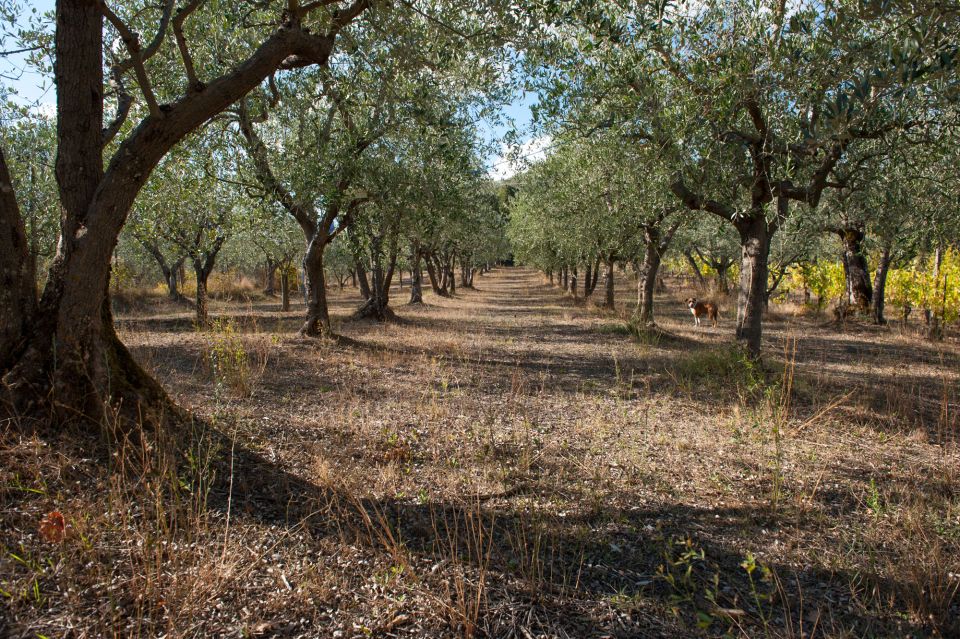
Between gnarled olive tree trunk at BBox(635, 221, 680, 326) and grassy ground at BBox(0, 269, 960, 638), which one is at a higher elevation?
gnarled olive tree trunk at BBox(635, 221, 680, 326)

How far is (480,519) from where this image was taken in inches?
124

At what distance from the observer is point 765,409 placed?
277 inches

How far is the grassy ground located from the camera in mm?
2809

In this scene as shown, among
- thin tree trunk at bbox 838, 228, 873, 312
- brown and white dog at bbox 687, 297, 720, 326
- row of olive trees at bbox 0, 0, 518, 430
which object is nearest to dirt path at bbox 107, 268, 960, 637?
row of olive trees at bbox 0, 0, 518, 430


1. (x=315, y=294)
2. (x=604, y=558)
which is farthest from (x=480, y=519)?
(x=315, y=294)

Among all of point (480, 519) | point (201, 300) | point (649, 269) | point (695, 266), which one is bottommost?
point (480, 519)

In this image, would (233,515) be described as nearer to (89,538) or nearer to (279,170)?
(89,538)

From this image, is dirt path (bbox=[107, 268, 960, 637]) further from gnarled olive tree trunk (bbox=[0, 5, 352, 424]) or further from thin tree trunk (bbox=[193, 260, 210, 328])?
thin tree trunk (bbox=[193, 260, 210, 328])

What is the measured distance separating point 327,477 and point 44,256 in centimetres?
2019

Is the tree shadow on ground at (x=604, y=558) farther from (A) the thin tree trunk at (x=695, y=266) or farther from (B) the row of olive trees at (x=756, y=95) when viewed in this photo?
(A) the thin tree trunk at (x=695, y=266)

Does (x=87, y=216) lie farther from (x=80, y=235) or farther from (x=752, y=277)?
(x=752, y=277)

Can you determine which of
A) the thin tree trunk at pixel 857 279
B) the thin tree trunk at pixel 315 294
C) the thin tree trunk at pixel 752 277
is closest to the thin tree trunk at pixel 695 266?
the thin tree trunk at pixel 857 279

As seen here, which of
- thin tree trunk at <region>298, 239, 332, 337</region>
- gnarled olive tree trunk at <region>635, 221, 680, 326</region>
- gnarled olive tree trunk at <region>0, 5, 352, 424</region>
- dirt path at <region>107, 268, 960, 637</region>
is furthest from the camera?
gnarled olive tree trunk at <region>635, 221, 680, 326</region>

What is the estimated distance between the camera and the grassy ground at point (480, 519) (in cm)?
281
